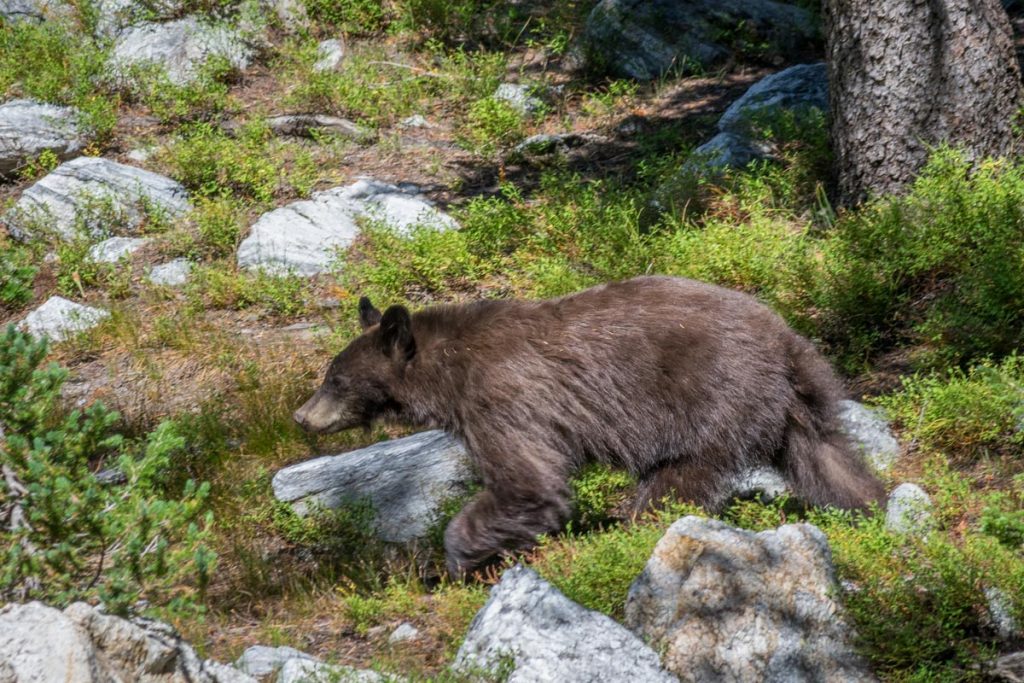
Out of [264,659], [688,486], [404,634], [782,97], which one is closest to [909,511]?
[688,486]

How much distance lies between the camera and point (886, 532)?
511 centimetres

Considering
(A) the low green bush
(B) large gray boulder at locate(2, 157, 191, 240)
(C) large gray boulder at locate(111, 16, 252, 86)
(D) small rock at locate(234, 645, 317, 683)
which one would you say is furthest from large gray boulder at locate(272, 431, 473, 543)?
(C) large gray boulder at locate(111, 16, 252, 86)

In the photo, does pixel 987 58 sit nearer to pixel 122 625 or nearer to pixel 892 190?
pixel 892 190

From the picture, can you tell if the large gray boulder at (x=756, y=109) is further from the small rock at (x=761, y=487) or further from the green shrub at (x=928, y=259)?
the small rock at (x=761, y=487)

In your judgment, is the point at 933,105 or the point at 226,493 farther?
the point at 933,105

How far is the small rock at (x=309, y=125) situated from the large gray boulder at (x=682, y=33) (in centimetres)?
286

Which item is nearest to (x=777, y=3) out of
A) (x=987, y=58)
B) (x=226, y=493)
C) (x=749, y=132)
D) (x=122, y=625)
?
(x=749, y=132)

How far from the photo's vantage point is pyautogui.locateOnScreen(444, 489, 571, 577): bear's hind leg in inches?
228

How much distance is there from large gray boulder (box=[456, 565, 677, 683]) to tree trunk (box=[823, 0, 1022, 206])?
484cm

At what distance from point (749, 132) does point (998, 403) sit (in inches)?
171

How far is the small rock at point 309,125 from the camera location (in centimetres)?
1257

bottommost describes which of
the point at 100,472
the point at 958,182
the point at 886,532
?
the point at 100,472

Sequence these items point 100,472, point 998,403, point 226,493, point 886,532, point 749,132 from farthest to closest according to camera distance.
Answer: point 749,132 < point 100,472 < point 226,493 < point 998,403 < point 886,532

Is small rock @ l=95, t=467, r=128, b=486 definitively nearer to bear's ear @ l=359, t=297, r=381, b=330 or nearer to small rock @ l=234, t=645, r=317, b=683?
bear's ear @ l=359, t=297, r=381, b=330
